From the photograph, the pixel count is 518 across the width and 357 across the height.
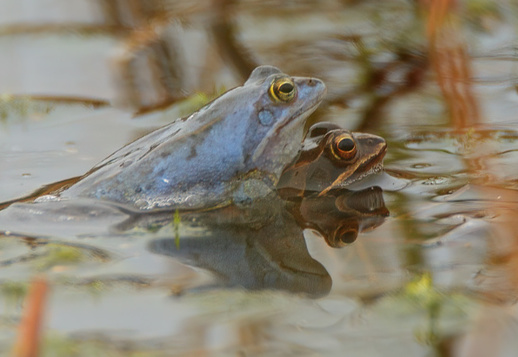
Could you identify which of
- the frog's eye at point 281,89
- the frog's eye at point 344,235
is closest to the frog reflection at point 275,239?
the frog's eye at point 344,235

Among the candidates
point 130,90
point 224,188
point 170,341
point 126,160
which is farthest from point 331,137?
point 130,90

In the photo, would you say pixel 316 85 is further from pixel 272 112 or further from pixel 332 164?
pixel 332 164

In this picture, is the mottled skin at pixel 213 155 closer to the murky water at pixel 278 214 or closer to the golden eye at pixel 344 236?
the murky water at pixel 278 214

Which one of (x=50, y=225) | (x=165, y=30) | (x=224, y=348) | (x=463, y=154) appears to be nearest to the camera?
(x=224, y=348)

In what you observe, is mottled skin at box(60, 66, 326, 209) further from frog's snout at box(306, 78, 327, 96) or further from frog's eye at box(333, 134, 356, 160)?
frog's eye at box(333, 134, 356, 160)

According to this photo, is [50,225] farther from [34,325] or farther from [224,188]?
[34,325]

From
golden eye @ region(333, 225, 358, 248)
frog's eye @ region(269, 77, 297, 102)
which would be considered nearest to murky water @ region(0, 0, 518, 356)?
golden eye @ region(333, 225, 358, 248)

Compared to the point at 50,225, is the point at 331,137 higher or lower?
higher
